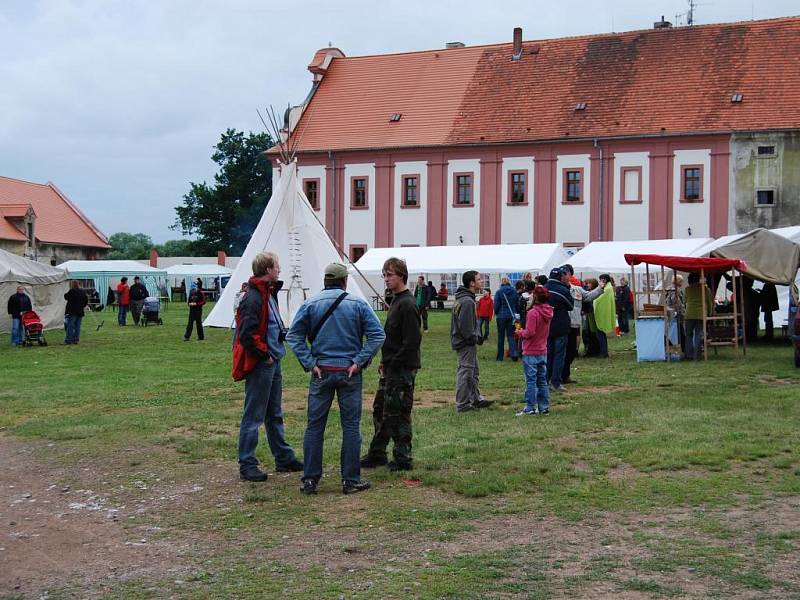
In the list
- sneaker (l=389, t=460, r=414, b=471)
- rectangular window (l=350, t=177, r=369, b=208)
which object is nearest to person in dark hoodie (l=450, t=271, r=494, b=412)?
sneaker (l=389, t=460, r=414, b=471)

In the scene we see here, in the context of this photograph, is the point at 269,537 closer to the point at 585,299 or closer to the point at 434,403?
the point at 434,403

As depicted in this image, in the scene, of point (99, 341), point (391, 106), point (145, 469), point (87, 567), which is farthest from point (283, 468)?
point (391, 106)

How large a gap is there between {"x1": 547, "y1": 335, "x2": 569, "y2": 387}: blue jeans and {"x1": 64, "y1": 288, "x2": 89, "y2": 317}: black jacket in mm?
14523

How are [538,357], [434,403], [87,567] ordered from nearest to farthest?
[87,567], [538,357], [434,403]

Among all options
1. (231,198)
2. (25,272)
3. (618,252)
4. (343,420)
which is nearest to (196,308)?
(25,272)

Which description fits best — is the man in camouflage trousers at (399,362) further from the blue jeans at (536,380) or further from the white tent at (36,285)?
the white tent at (36,285)

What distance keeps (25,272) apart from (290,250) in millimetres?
10177

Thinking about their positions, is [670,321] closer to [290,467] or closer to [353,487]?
[290,467]

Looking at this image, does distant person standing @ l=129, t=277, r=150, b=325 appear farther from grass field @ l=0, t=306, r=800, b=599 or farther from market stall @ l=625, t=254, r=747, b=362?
grass field @ l=0, t=306, r=800, b=599

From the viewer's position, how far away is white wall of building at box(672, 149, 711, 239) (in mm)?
43250

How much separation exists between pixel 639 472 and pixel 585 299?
933 centimetres

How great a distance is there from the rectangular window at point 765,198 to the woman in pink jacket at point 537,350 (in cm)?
3370

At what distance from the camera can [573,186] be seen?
45.9 meters

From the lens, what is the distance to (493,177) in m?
47.0
